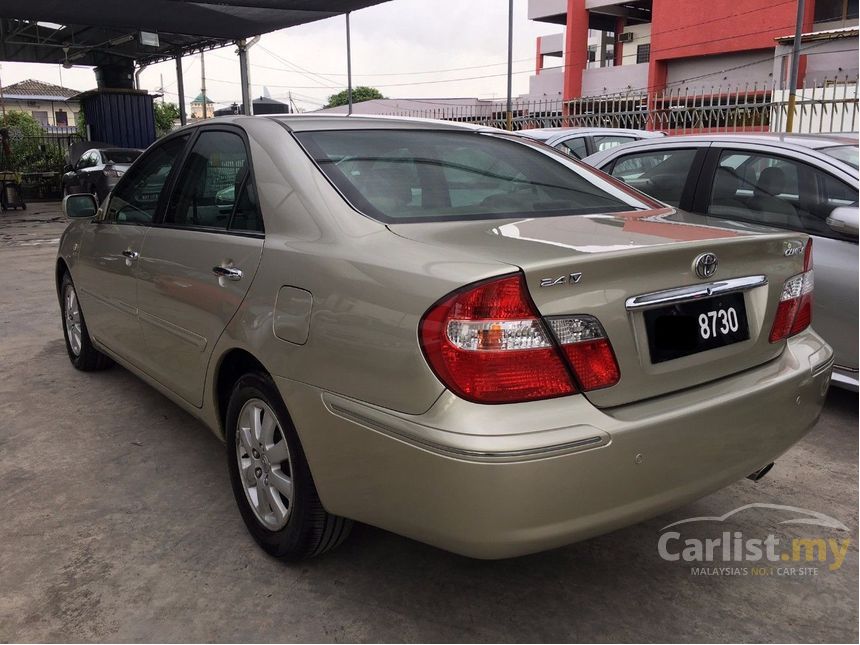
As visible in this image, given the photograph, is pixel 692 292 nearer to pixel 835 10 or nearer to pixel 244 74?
pixel 244 74

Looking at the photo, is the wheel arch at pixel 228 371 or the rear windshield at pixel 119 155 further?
the rear windshield at pixel 119 155

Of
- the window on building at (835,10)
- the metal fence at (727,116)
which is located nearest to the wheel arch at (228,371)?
the metal fence at (727,116)

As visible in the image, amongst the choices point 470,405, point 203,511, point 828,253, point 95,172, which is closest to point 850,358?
point 828,253

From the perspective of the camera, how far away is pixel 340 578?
259 cm

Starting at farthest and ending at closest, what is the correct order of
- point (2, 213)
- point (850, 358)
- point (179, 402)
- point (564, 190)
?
point (2, 213)
point (850, 358)
point (179, 402)
point (564, 190)

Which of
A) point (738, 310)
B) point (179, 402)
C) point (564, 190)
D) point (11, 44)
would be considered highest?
point (11, 44)

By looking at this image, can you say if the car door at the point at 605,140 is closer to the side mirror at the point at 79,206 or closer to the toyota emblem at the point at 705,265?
the side mirror at the point at 79,206

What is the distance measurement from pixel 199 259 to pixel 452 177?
102cm

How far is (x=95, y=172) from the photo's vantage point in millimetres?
16672

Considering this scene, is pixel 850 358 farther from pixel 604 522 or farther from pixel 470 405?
pixel 470 405

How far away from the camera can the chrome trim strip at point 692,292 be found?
2.06m

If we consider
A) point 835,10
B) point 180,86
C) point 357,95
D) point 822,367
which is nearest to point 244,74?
point 180,86

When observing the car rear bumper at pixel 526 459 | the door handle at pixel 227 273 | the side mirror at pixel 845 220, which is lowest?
the car rear bumper at pixel 526 459

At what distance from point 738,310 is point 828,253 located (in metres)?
2.00
